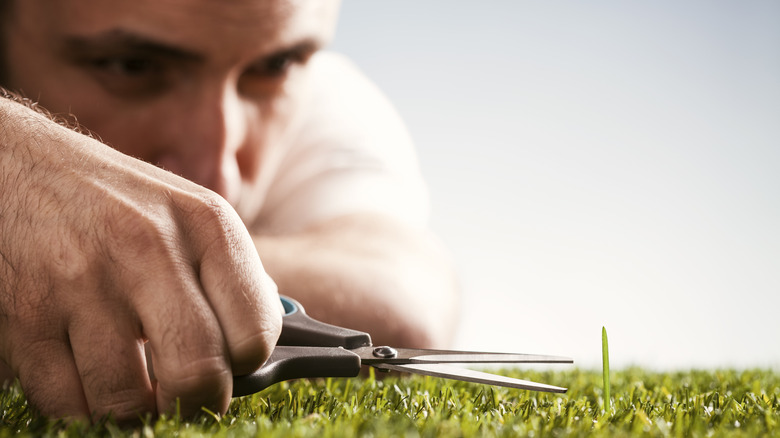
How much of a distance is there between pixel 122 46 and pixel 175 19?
210 mm

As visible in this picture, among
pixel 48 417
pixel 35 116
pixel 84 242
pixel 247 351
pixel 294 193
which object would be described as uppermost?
pixel 294 193

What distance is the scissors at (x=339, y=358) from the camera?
0.99 metres

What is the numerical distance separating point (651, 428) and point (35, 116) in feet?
3.48

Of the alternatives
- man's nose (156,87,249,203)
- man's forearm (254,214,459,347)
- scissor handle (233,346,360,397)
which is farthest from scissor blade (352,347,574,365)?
man's nose (156,87,249,203)

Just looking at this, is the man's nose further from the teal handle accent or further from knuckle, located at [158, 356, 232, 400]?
knuckle, located at [158, 356, 232, 400]

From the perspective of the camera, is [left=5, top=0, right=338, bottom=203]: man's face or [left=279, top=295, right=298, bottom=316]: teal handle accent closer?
[left=279, top=295, right=298, bottom=316]: teal handle accent

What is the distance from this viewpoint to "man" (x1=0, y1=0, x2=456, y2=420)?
846 mm

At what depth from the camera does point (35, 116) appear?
1.09 meters

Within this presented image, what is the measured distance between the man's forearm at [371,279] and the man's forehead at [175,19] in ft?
2.41

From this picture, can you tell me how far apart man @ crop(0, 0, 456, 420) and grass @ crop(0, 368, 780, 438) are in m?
0.06

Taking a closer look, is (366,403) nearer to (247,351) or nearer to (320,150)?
(247,351)

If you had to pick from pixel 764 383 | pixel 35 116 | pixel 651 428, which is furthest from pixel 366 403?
pixel 764 383

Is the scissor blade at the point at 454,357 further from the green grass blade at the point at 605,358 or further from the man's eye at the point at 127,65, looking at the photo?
the man's eye at the point at 127,65

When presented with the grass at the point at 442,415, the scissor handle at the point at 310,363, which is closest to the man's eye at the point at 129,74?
the grass at the point at 442,415
